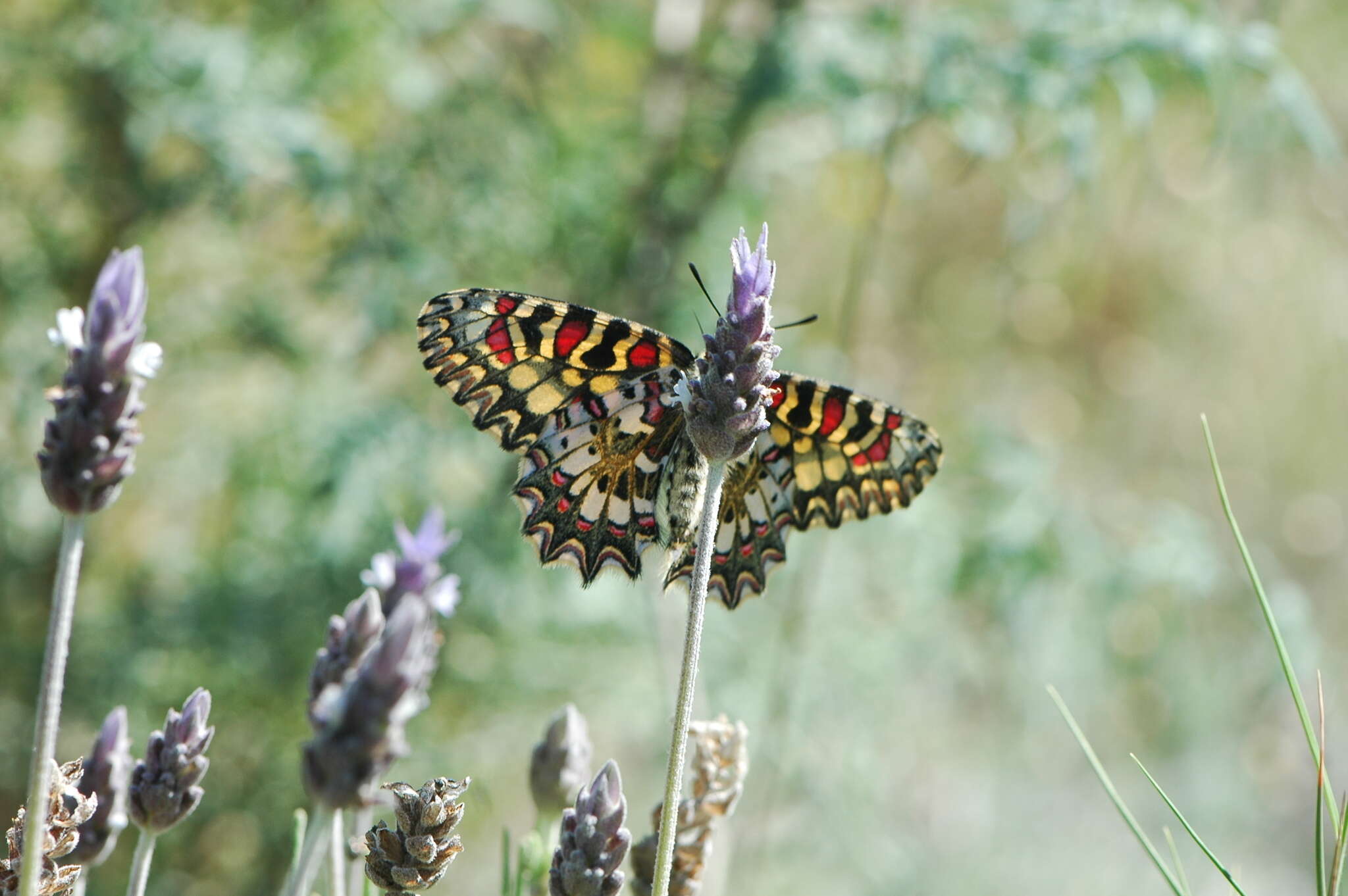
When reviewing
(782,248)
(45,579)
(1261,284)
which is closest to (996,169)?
(782,248)

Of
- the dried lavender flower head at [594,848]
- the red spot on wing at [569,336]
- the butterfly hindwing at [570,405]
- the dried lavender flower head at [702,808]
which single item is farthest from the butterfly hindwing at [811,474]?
the dried lavender flower head at [594,848]

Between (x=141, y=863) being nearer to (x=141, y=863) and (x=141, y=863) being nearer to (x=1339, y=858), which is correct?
(x=141, y=863)

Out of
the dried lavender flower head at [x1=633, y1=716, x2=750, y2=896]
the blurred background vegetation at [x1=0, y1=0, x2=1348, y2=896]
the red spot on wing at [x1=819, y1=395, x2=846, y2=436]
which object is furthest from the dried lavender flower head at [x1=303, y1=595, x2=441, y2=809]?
the blurred background vegetation at [x1=0, y1=0, x2=1348, y2=896]

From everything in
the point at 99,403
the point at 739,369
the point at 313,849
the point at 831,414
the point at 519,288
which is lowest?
the point at 313,849

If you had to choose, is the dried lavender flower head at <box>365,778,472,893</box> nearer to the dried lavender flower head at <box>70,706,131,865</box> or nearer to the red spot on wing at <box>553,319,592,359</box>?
the dried lavender flower head at <box>70,706,131,865</box>

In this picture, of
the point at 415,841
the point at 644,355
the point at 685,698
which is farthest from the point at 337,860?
the point at 644,355

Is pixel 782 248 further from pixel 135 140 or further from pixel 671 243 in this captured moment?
pixel 135 140
